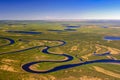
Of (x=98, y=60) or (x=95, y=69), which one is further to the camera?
(x=98, y=60)

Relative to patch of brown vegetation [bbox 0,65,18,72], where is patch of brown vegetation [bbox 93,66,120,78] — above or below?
below

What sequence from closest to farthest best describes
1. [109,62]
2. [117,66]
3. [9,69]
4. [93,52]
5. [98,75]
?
[98,75], [9,69], [117,66], [109,62], [93,52]

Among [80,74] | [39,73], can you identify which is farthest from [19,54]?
[80,74]

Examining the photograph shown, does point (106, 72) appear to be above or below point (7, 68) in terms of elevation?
below

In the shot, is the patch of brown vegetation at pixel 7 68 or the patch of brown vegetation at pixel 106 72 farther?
the patch of brown vegetation at pixel 7 68

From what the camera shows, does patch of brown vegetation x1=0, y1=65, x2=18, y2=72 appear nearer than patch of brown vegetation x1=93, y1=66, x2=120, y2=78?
No

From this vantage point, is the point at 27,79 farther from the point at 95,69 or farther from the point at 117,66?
the point at 117,66

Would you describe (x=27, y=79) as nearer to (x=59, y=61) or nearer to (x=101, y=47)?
(x=59, y=61)

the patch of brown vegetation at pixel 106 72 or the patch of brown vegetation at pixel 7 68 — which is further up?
the patch of brown vegetation at pixel 7 68

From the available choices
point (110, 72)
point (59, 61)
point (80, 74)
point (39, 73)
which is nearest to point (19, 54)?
point (59, 61)

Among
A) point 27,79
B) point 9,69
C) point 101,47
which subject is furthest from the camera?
point 101,47
